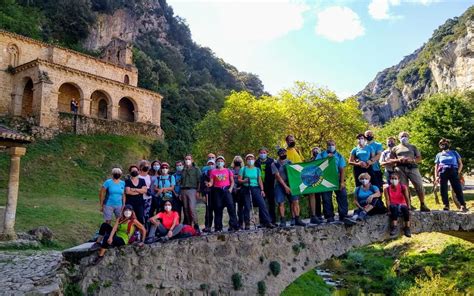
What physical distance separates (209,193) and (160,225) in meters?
1.38

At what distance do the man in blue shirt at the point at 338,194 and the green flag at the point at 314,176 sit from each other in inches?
5.7

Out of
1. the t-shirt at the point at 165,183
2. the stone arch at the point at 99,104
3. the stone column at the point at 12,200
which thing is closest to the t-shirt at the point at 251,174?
the t-shirt at the point at 165,183

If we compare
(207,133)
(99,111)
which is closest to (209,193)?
(207,133)

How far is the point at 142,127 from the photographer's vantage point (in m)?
32.6

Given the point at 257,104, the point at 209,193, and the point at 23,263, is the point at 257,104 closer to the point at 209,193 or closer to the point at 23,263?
the point at 209,193

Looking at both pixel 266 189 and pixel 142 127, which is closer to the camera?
pixel 266 189

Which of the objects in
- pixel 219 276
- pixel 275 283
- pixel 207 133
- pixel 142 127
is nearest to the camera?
pixel 219 276

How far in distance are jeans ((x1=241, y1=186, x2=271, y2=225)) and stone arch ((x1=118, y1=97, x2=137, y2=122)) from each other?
27.4m

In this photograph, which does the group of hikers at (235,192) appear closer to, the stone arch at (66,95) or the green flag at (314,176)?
the green flag at (314,176)

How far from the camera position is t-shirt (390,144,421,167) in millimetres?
10234

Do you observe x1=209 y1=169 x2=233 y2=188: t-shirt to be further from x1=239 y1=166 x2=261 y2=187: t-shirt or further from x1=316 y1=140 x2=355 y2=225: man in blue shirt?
x1=316 y1=140 x2=355 y2=225: man in blue shirt

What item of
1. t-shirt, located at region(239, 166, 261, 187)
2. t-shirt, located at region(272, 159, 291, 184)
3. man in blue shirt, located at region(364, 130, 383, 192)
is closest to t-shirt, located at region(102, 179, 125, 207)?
t-shirt, located at region(239, 166, 261, 187)

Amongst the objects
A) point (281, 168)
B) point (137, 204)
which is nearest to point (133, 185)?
point (137, 204)

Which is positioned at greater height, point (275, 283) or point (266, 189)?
point (266, 189)
